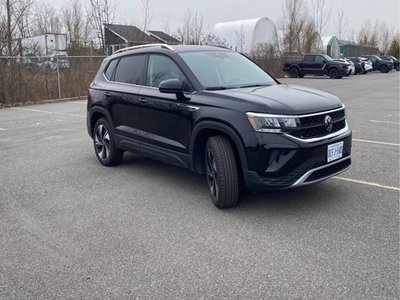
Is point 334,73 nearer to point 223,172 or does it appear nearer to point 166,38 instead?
point 166,38

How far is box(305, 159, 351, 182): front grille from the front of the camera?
4.09 m

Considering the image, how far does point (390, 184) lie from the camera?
5094mm

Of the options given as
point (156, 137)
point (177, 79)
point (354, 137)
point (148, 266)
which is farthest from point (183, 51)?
point (354, 137)

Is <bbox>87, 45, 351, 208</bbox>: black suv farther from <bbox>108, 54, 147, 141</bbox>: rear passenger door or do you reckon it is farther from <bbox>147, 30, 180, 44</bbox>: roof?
<bbox>147, 30, 180, 44</bbox>: roof

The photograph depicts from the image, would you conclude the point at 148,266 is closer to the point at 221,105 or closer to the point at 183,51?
the point at 221,105

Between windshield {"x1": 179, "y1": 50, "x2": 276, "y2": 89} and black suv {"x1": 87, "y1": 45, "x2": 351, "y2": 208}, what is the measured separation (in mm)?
15

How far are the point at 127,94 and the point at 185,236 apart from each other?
258 centimetres

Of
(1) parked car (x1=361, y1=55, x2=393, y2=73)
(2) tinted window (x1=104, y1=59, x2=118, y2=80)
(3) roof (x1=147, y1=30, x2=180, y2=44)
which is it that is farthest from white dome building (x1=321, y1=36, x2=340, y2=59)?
(2) tinted window (x1=104, y1=59, x2=118, y2=80)

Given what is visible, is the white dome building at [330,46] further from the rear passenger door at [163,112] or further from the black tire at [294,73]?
the rear passenger door at [163,112]

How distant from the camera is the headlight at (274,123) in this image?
3908 millimetres

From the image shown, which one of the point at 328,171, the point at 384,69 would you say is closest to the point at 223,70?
the point at 328,171

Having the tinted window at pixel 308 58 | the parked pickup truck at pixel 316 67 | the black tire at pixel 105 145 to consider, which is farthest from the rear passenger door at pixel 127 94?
the tinted window at pixel 308 58

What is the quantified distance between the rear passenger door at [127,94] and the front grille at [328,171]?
2502 millimetres

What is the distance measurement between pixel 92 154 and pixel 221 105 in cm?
371
